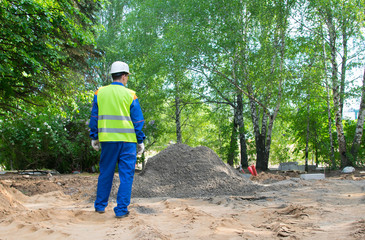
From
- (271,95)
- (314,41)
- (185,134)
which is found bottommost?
(185,134)

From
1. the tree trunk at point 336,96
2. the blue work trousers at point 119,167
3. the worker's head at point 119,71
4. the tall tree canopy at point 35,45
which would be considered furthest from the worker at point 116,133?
the tree trunk at point 336,96

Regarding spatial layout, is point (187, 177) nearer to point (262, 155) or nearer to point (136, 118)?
point (136, 118)

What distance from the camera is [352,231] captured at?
3070mm

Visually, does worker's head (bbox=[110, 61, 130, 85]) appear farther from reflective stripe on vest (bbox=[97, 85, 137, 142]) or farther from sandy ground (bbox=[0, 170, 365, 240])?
sandy ground (bbox=[0, 170, 365, 240])

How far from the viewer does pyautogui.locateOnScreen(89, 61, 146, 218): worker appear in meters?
4.17

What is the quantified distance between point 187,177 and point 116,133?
11.9 feet

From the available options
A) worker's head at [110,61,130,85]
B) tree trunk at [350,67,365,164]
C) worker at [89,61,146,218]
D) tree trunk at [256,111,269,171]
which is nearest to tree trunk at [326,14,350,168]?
tree trunk at [350,67,365,164]

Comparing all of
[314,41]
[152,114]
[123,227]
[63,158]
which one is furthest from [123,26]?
[123,227]

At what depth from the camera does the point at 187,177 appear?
7.50 metres

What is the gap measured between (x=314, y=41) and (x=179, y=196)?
9.46 meters

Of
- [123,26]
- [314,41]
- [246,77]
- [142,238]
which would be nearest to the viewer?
[142,238]

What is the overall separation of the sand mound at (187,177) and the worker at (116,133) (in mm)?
2554

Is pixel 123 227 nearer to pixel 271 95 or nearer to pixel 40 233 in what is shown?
pixel 40 233

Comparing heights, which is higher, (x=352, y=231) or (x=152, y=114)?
(x=152, y=114)
